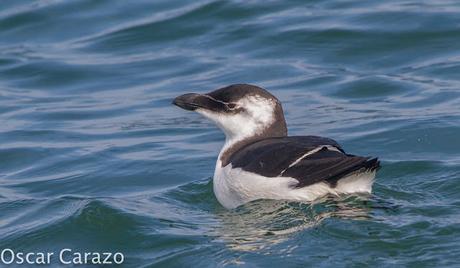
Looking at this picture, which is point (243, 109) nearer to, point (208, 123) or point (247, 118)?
point (247, 118)

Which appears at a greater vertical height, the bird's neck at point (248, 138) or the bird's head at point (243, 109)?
the bird's head at point (243, 109)

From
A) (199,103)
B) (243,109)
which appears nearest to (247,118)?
(243,109)

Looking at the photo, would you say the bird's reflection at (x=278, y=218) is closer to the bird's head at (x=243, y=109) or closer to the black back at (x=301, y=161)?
the black back at (x=301, y=161)

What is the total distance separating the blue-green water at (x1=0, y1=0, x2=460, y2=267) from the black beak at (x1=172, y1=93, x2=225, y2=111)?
2.45ft

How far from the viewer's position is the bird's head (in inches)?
375

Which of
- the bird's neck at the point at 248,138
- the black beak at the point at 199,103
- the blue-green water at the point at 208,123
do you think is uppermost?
the black beak at the point at 199,103

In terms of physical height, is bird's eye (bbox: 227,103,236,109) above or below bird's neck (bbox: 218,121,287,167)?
A: above

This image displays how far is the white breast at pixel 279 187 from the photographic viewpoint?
8.63 m

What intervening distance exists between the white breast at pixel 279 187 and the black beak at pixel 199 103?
0.72 metres

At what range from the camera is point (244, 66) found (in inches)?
569

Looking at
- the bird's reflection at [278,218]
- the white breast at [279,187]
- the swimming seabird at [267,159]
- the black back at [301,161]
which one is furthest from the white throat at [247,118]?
the bird's reflection at [278,218]

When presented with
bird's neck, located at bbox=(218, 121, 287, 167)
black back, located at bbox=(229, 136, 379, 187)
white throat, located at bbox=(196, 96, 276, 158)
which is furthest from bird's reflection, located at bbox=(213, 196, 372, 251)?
white throat, located at bbox=(196, 96, 276, 158)

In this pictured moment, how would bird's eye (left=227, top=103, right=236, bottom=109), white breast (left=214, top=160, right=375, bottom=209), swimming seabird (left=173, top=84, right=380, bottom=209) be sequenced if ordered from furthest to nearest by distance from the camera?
1. bird's eye (left=227, top=103, right=236, bottom=109)
2. white breast (left=214, top=160, right=375, bottom=209)
3. swimming seabird (left=173, top=84, right=380, bottom=209)

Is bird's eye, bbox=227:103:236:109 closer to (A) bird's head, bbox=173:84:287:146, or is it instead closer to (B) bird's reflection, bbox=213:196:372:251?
(A) bird's head, bbox=173:84:287:146
